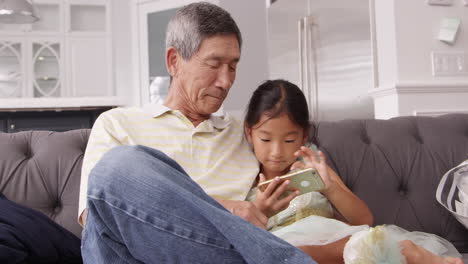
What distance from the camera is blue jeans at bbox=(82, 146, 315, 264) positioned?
754mm

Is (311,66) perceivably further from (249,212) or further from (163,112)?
(249,212)

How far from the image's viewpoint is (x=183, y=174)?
34.4 inches

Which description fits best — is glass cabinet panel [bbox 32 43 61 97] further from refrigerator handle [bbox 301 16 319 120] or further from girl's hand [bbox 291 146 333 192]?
girl's hand [bbox 291 146 333 192]

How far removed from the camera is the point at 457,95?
2.34 metres

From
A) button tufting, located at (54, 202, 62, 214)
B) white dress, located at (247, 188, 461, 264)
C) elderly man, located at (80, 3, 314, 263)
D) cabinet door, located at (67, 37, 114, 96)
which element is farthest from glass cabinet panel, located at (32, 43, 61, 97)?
white dress, located at (247, 188, 461, 264)

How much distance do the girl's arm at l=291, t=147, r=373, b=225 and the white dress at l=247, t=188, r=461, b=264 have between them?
0.05 m

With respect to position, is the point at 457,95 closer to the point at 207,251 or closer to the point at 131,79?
the point at 207,251

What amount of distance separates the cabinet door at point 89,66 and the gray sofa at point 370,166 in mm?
4255

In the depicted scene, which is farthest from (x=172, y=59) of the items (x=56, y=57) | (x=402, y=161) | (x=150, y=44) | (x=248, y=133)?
(x=56, y=57)

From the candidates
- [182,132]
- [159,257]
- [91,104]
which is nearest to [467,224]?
[182,132]

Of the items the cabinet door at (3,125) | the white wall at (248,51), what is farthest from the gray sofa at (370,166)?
the white wall at (248,51)

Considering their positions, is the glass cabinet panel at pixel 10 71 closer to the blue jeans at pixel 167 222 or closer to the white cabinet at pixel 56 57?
the white cabinet at pixel 56 57

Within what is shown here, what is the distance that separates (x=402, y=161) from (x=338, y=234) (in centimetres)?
54

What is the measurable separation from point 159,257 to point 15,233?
1.69 ft
